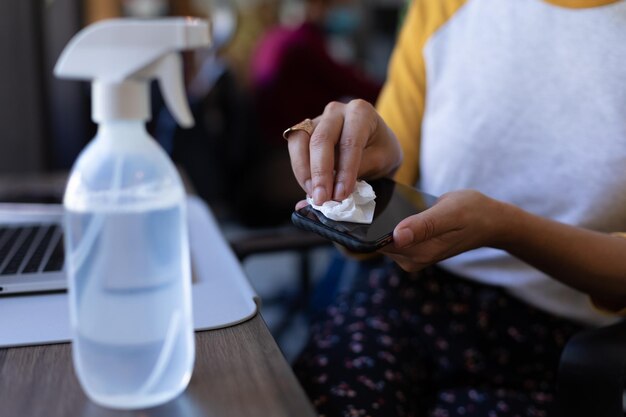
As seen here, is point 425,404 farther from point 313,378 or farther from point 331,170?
point 331,170

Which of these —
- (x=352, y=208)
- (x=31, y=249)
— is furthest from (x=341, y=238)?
(x=31, y=249)

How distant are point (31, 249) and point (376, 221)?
0.41m

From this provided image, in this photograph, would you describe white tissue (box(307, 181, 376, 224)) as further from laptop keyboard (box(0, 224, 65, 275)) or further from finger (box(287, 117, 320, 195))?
laptop keyboard (box(0, 224, 65, 275))

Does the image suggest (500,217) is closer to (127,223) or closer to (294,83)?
(127,223)

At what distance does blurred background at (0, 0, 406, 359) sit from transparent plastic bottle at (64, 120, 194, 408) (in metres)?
1.28

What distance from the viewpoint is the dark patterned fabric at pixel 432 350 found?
0.65 meters

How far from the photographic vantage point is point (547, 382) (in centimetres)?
74

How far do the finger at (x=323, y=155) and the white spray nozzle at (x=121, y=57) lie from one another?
16 cm

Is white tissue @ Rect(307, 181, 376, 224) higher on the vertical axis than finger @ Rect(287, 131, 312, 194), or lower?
lower

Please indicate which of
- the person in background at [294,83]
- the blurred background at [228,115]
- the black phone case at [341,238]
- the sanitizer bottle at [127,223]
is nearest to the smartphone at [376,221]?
the black phone case at [341,238]

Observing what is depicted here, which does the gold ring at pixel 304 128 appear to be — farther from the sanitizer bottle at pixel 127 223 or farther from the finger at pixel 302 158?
the sanitizer bottle at pixel 127 223

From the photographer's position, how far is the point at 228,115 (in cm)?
261

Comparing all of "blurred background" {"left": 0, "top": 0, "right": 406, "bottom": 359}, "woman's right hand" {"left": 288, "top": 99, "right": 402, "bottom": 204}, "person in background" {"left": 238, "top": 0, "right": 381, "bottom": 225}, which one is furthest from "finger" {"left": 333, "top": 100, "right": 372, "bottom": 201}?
"person in background" {"left": 238, "top": 0, "right": 381, "bottom": 225}

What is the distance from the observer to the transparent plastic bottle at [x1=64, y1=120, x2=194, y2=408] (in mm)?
372
